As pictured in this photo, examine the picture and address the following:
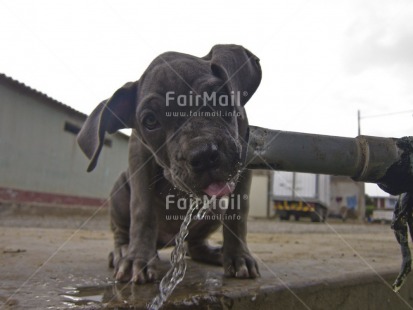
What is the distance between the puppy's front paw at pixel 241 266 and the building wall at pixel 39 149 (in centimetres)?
1500

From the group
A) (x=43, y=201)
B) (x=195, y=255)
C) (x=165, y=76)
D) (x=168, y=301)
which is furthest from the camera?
(x=43, y=201)

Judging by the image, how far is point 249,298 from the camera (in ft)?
7.14

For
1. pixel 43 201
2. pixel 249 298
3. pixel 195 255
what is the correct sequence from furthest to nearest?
1. pixel 43 201
2. pixel 195 255
3. pixel 249 298

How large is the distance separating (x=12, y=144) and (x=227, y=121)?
1583 centimetres

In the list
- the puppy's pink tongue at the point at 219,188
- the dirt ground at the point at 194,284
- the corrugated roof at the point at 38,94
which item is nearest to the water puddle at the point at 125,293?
the dirt ground at the point at 194,284

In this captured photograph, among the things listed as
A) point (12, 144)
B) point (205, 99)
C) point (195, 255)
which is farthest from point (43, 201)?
point (205, 99)

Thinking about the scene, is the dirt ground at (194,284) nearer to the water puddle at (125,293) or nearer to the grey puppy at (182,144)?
the water puddle at (125,293)

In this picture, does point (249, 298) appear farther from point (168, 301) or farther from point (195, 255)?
point (195, 255)

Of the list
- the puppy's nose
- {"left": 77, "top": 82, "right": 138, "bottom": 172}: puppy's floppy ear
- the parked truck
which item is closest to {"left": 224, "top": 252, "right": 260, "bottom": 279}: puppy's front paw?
the puppy's nose

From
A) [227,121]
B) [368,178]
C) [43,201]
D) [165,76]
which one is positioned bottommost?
[43,201]

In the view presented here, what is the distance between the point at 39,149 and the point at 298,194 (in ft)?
41.5

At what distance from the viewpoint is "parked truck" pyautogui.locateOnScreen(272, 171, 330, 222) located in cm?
2305

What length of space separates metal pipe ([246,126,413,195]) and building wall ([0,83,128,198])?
15.6m

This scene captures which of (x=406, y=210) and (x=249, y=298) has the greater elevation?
(x=406, y=210)
